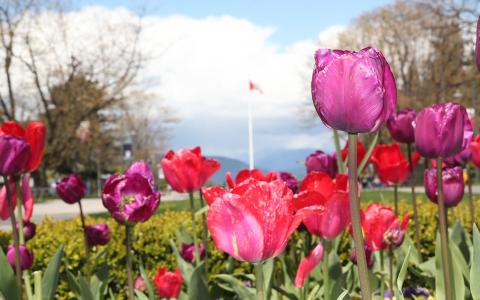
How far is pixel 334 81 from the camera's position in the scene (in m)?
1.21

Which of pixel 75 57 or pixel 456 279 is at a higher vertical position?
pixel 75 57

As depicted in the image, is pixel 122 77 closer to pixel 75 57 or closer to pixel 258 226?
pixel 75 57

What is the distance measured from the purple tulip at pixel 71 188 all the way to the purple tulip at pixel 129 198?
3.07 ft

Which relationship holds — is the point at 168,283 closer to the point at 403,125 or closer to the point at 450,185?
the point at 403,125

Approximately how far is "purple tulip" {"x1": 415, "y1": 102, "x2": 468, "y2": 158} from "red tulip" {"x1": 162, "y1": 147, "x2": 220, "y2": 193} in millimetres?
1295

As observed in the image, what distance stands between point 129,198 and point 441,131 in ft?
3.19

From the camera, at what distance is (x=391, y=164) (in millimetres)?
3189

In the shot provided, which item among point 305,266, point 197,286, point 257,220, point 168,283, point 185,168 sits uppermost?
point 257,220

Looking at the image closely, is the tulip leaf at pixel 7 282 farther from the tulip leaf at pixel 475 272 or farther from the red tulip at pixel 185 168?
the tulip leaf at pixel 475 272

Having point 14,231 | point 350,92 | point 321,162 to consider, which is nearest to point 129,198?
point 14,231

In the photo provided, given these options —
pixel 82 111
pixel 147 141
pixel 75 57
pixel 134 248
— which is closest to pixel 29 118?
pixel 82 111

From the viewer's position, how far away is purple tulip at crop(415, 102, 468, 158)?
175 cm

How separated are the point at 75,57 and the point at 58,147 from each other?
268 inches

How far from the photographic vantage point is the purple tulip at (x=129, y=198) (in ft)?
6.82
